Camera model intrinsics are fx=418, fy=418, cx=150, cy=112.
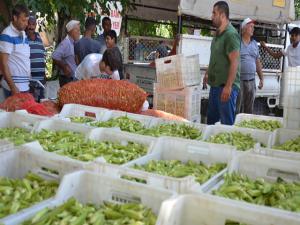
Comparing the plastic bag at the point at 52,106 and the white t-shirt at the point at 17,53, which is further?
the white t-shirt at the point at 17,53

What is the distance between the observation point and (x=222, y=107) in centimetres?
555

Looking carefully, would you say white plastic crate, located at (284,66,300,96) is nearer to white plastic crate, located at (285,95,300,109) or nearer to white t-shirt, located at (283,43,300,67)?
white plastic crate, located at (285,95,300,109)

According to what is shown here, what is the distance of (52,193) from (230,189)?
1050 millimetres

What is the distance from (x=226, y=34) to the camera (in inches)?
216

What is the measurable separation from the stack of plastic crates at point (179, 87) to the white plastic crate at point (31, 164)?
12.7ft

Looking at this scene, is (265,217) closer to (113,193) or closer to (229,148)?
(113,193)

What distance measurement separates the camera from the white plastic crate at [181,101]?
6480 millimetres

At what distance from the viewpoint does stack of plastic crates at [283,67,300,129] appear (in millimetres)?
4125

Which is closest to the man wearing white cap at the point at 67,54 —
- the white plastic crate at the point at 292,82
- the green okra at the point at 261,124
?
the green okra at the point at 261,124

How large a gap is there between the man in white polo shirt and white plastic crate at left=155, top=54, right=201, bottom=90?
6.91 feet

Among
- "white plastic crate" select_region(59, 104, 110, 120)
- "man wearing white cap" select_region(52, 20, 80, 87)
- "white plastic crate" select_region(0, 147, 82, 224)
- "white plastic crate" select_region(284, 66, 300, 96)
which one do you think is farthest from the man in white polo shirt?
"white plastic crate" select_region(284, 66, 300, 96)

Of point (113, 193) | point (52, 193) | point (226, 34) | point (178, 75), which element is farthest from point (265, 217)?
point (178, 75)

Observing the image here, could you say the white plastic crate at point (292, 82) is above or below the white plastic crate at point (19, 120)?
above

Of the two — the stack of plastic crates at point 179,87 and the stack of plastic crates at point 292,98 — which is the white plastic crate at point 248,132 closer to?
the stack of plastic crates at point 292,98
